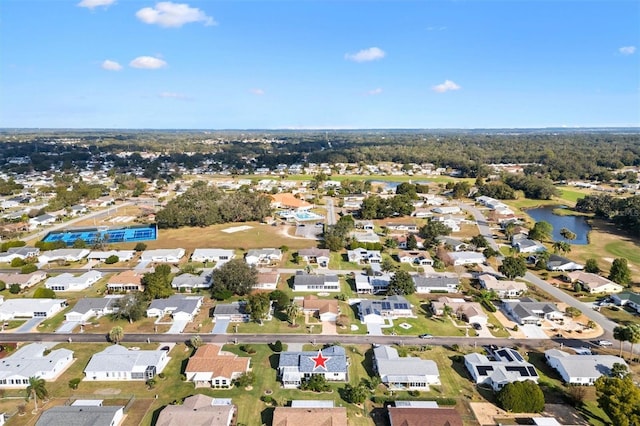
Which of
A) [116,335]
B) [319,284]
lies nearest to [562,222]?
[319,284]

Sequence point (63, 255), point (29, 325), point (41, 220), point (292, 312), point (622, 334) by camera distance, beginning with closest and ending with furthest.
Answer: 1. point (622, 334)
2. point (292, 312)
3. point (29, 325)
4. point (63, 255)
5. point (41, 220)

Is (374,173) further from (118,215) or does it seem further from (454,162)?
(118,215)

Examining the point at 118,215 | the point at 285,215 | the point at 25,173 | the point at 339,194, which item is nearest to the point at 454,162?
the point at 339,194

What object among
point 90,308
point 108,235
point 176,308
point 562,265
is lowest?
point 90,308

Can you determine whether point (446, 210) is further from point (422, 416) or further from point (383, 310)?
point (422, 416)

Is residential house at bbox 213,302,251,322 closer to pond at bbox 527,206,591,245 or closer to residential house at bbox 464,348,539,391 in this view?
residential house at bbox 464,348,539,391

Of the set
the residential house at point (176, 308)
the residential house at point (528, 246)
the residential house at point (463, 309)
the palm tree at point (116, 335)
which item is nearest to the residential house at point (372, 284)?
the residential house at point (463, 309)
